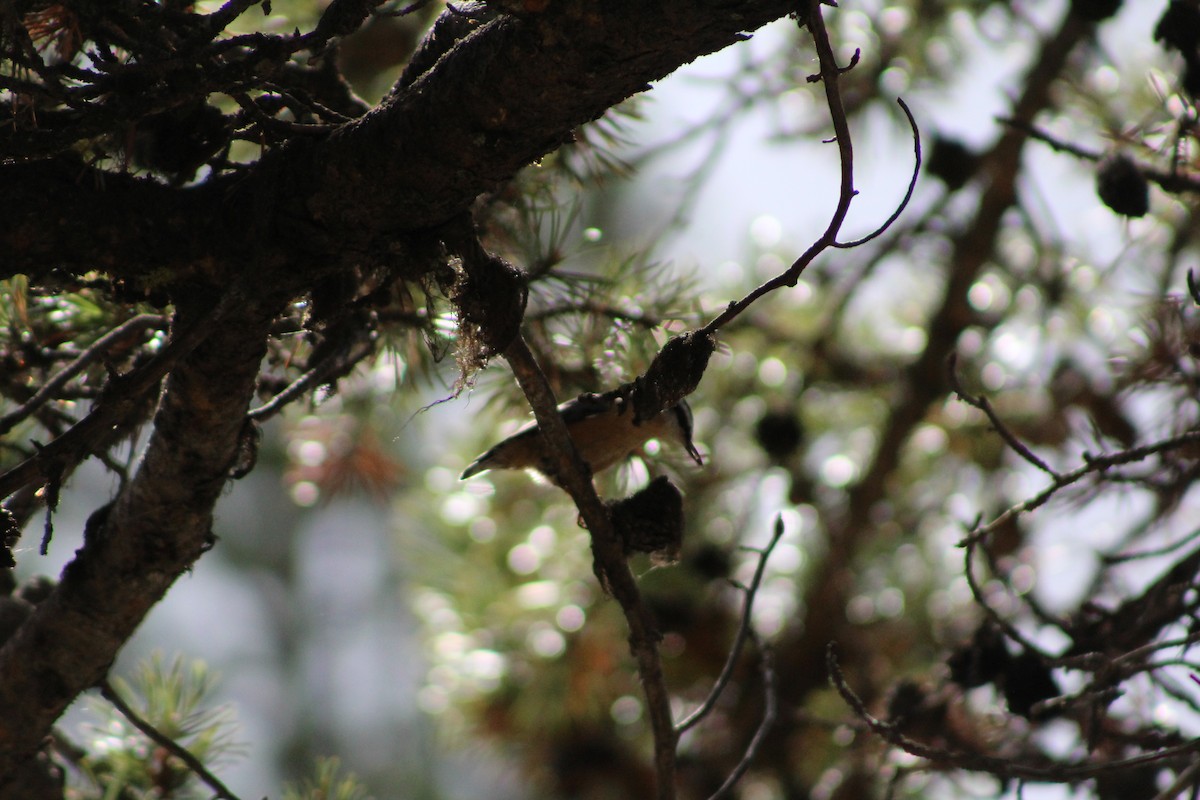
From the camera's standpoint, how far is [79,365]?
1.13 m

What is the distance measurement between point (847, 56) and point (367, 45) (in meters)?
1.05

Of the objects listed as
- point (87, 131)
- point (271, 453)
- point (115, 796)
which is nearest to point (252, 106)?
point (87, 131)

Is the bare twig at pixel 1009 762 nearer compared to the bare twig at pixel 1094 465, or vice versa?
the bare twig at pixel 1009 762

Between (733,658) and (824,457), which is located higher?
(824,457)

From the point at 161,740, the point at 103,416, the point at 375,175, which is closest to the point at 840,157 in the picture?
the point at 375,175

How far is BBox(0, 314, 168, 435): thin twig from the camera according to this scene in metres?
1.07

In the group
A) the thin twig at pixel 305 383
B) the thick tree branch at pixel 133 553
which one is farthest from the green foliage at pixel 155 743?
the thin twig at pixel 305 383

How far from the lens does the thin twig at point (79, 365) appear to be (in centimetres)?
107

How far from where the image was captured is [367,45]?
7.10ft

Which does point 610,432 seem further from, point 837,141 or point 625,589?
point 837,141

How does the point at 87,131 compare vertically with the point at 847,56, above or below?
below

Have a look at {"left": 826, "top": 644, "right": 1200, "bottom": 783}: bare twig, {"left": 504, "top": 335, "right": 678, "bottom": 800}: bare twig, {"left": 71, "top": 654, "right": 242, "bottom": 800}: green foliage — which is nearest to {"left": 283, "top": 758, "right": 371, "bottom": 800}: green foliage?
{"left": 71, "top": 654, "right": 242, "bottom": 800}: green foliage

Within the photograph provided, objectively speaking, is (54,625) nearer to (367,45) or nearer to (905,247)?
(367,45)

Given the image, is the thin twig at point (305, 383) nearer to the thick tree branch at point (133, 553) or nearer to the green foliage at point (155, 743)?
the thick tree branch at point (133, 553)
